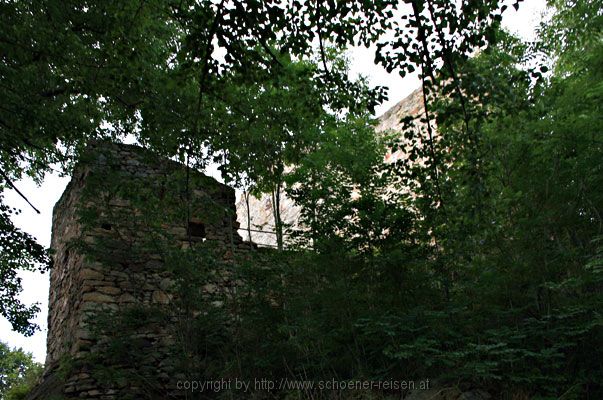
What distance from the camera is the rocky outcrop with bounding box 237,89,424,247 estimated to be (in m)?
8.46

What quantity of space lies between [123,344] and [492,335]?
4043 millimetres

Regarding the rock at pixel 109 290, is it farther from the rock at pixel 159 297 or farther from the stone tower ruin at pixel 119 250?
the rock at pixel 159 297

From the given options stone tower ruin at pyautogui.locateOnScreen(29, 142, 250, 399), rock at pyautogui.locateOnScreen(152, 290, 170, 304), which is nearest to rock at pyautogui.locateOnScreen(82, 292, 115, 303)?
stone tower ruin at pyautogui.locateOnScreen(29, 142, 250, 399)

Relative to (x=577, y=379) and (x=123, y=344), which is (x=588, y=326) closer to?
(x=577, y=379)

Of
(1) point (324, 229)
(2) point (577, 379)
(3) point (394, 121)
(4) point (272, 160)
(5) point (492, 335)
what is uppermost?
(3) point (394, 121)

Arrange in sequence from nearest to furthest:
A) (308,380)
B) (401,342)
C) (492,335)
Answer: (492,335) < (401,342) < (308,380)

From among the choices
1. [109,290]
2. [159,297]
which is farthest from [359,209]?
[109,290]

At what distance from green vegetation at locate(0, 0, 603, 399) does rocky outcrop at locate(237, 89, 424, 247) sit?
1.20m

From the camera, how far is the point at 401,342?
13.2 ft

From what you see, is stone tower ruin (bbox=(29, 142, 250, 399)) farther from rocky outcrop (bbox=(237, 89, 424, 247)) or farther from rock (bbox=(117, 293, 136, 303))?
rocky outcrop (bbox=(237, 89, 424, 247))

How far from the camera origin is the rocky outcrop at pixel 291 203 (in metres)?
8.46

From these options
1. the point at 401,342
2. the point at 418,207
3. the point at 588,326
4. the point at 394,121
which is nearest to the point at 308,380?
the point at 401,342

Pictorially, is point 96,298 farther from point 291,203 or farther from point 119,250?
point 291,203

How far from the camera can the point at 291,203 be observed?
1096cm
